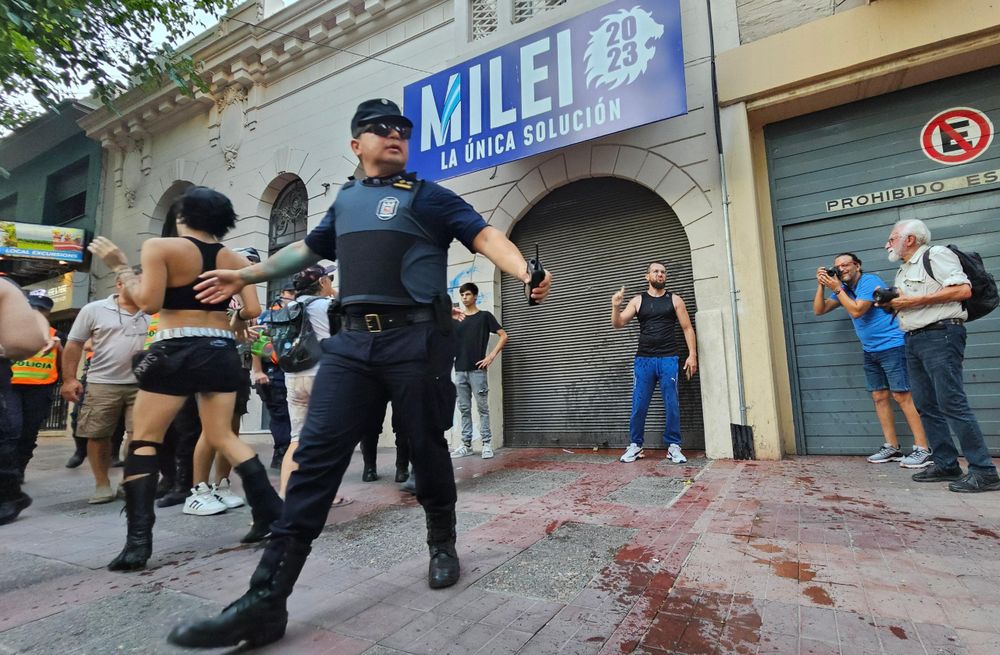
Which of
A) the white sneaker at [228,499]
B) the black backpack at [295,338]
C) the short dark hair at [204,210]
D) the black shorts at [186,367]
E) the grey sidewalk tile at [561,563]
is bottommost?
the grey sidewalk tile at [561,563]

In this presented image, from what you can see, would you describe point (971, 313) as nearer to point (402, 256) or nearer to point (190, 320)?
point (402, 256)

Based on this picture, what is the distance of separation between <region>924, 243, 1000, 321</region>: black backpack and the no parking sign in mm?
2085

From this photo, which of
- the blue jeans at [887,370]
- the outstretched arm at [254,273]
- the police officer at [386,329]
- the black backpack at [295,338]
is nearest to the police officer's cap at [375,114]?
the police officer at [386,329]

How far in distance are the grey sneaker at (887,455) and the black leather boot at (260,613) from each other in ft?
16.8

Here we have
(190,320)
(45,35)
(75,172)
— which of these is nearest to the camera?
(190,320)

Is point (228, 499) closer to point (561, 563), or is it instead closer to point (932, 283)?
point (561, 563)

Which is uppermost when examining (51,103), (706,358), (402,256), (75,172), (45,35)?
(75,172)

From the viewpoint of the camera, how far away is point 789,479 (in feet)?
13.3

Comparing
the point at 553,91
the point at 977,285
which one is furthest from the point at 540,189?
the point at 977,285

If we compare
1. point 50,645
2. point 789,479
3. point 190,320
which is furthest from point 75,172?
point 789,479

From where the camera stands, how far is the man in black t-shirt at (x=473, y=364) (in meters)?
5.94

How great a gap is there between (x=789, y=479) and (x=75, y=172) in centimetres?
1769

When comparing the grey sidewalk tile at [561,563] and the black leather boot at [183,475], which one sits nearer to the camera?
the grey sidewalk tile at [561,563]

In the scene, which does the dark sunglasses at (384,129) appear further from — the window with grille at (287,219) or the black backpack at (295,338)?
the window with grille at (287,219)
